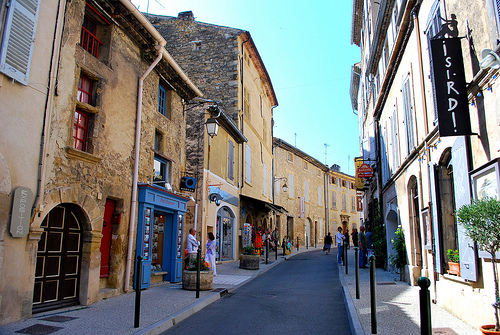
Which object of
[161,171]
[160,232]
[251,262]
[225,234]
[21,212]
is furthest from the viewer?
[225,234]

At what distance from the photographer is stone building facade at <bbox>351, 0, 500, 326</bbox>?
499 cm

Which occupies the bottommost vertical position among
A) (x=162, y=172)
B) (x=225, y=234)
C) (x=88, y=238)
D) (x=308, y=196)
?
(x=88, y=238)

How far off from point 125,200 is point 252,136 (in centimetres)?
1344

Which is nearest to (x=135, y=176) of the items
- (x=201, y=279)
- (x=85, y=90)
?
(x=85, y=90)

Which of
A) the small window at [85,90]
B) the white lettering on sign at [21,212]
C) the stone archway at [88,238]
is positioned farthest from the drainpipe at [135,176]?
the white lettering on sign at [21,212]

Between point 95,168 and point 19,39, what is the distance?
2.73 m

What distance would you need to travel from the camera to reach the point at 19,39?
19.6 ft

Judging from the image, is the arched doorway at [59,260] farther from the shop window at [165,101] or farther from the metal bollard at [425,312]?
the metal bollard at [425,312]

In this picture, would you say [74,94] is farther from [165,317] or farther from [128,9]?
→ [165,317]

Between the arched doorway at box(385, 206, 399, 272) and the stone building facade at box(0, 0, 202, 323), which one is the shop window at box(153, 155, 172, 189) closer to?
the stone building facade at box(0, 0, 202, 323)

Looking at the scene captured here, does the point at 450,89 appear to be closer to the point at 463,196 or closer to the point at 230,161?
the point at 463,196

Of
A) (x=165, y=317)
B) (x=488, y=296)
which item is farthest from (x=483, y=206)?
(x=165, y=317)

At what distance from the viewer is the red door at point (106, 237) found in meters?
8.36

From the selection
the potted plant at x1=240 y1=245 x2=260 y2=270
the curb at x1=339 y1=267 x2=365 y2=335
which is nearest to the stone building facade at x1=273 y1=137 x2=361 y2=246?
the potted plant at x1=240 y1=245 x2=260 y2=270
